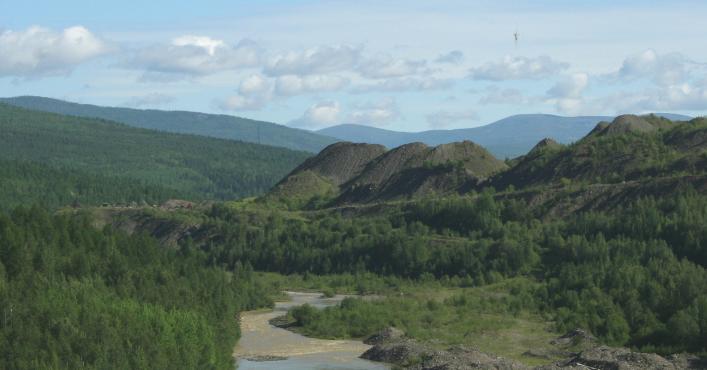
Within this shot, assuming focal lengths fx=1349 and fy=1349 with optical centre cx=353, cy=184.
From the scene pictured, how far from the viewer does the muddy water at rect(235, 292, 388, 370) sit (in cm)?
10806

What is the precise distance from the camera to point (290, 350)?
118m

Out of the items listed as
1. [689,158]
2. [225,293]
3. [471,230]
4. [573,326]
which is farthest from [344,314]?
[689,158]

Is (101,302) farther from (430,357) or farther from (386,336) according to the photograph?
(386,336)

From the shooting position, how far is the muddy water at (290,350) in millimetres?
108062

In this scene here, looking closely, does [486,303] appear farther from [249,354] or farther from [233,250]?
[233,250]

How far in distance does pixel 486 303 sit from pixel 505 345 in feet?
71.8

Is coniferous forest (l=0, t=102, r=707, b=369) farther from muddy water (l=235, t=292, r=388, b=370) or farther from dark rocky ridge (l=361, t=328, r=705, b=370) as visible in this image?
dark rocky ridge (l=361, t=328, r=705, b=370)

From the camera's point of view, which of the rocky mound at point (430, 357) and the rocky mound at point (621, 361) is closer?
the rocky mound at point (621, 361)

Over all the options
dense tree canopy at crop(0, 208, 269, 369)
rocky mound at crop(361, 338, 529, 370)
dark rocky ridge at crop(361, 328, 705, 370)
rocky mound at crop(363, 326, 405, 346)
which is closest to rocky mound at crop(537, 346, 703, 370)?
dark rocky ridge at crop(361, 328, 705, 370)

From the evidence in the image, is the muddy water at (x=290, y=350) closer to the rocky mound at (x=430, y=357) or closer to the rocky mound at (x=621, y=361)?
the rocky mound at (x=430, y=357)

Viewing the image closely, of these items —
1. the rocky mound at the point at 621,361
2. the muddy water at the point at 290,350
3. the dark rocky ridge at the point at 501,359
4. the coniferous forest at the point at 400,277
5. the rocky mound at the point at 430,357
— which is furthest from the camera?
the muddy water at the point at 290,350

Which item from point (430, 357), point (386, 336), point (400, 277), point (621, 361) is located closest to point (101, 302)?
point (430, 357)

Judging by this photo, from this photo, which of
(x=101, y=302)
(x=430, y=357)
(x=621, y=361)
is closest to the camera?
(x=101, y=302)

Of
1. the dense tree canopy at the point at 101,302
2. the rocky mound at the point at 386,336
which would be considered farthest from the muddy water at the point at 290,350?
the dense tree canopy at the point at 101,302
